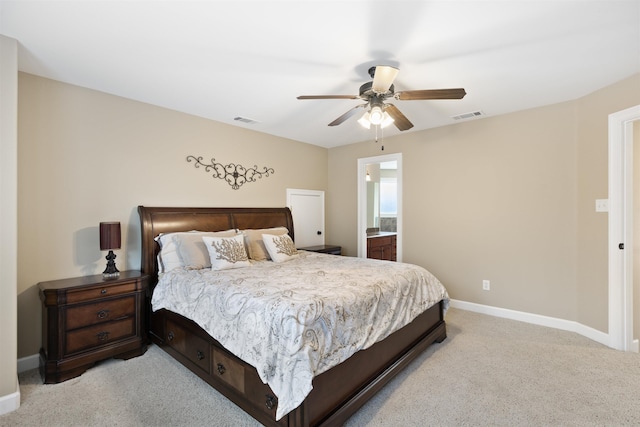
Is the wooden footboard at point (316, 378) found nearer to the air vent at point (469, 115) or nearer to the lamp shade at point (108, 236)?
the lamp shade at point (108, 236)

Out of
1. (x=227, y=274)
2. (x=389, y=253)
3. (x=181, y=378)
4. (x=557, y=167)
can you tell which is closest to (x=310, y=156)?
(x=389, y=253)

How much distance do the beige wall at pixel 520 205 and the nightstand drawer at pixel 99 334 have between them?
3.76 m

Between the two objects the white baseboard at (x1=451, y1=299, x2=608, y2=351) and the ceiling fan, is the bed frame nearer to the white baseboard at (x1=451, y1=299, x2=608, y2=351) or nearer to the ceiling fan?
the white baseboard at (x1=451, y1=299, x2=608, y2=351)

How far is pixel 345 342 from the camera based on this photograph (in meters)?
1.92

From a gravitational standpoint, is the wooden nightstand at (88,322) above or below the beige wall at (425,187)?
below

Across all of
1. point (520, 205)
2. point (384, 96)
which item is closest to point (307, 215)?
point (384, 96)

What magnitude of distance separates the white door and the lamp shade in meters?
2.57

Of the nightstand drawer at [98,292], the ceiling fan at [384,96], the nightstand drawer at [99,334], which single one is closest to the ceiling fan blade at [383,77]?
the ceiling fan at [384,96]

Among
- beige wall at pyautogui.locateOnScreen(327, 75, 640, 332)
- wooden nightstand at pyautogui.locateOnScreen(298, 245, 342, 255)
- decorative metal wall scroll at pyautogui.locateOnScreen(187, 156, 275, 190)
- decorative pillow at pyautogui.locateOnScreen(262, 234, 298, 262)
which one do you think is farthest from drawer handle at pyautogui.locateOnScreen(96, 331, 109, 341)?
beige wall at pyautogui.locateOnScreen(327, 75, 640, 332)

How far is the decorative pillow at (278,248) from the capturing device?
3555 millimetres

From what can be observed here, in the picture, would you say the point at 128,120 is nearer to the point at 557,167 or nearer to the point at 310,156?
the point at 310,156

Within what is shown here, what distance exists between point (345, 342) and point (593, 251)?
10.0 ft

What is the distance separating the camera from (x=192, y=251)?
10.0 feet

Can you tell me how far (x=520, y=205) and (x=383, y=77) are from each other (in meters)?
2.66
